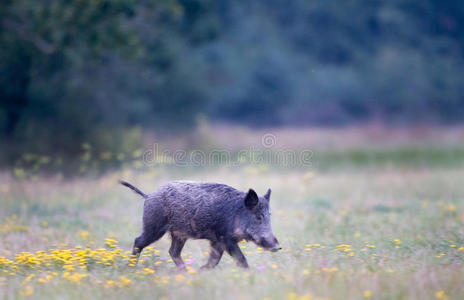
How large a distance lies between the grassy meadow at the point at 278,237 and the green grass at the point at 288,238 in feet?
0.07

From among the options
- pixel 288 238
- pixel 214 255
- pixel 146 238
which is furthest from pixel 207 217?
pixel 288 238

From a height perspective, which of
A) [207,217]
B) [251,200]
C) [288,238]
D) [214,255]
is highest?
[251,200]

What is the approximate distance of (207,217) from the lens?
7.08m

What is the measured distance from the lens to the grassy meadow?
5.66 metres

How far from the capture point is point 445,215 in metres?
10.4

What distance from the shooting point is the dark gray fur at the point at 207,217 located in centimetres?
684

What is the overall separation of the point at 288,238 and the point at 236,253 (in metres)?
2.00

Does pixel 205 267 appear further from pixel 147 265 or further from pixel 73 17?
pixel 73 17

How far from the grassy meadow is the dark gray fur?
1.00ft

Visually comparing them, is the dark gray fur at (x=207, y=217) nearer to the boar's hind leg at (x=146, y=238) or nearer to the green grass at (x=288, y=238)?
the boar's hind leg at (x=146, y=238)

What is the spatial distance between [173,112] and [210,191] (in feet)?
83.3

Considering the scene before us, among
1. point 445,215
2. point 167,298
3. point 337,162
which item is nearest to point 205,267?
point 167,298

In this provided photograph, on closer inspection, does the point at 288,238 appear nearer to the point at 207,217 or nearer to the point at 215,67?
the point at 207,217

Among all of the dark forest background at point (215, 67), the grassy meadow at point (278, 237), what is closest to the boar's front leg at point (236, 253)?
the grassy meadow at point (278, 237)
